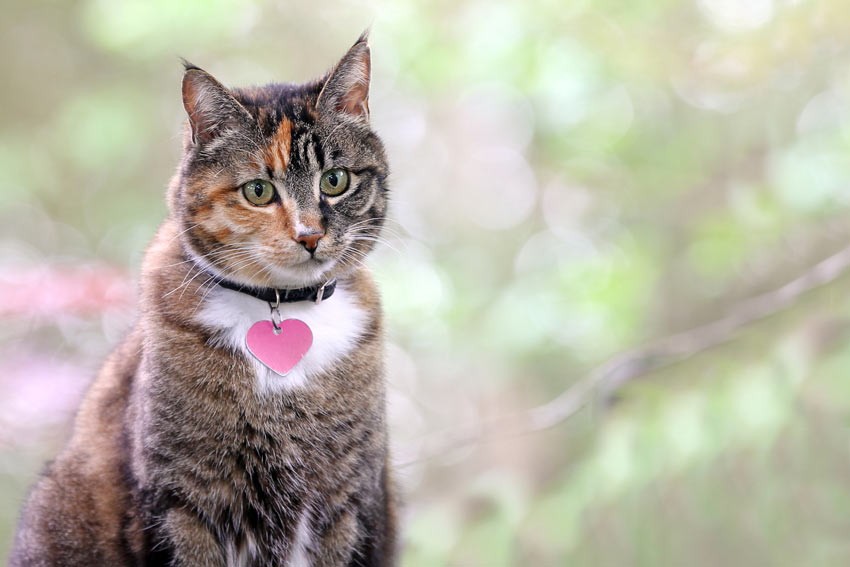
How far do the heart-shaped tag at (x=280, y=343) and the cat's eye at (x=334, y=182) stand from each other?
8.0 inches

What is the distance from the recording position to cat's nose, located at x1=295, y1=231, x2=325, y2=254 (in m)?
1.13

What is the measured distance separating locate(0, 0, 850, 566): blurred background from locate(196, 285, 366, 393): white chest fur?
149 millimetres

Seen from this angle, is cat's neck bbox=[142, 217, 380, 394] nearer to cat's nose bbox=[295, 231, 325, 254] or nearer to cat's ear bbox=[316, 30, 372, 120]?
cat's nose bbox=[295, 231, 325, 254]

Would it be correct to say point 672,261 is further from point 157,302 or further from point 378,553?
point 157,302

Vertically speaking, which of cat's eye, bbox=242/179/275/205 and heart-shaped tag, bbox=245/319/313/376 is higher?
cat's eye, bbox=242/179/275/205

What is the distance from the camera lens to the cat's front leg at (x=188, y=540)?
3.69ft

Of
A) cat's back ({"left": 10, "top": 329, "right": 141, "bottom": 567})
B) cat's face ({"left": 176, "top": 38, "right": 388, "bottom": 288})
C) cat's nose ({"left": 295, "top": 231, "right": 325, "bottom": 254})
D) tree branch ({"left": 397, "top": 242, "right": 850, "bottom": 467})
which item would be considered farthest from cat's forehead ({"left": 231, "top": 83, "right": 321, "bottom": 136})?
tree branch ({"left": 397, "top": 242, "right": 850, "bottom": 467})

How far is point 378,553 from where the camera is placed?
4.25 feet

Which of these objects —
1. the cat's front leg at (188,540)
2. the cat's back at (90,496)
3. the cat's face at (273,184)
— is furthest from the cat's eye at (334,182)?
the cat's front leg at (188,540)

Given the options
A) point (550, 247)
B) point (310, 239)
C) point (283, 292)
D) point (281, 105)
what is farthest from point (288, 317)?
point (550, 247)

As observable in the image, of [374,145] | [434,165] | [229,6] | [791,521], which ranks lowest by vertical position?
[791,521]

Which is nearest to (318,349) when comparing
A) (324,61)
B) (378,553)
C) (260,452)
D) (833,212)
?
(260,452)

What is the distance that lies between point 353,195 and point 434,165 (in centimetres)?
182

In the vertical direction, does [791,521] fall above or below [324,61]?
below
